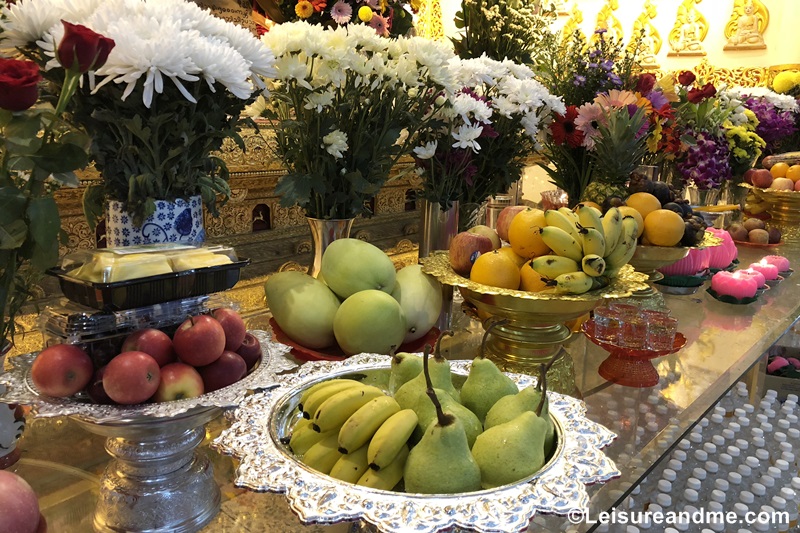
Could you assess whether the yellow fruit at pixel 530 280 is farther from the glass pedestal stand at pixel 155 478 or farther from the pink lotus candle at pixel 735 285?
the pink lotus candle at pixel 735 285

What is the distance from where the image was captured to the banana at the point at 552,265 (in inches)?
35.8

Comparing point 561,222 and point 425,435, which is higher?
point 561,222

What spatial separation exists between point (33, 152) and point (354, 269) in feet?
1.54

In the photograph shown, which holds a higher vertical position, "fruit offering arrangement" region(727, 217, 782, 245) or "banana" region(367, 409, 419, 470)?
"banana" region(367, 409, 419, 470)

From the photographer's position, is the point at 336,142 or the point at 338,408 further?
the point at 336,142

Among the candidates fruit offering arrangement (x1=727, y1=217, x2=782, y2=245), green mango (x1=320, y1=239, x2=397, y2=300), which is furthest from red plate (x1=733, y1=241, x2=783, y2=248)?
green mango (x1=320, y1=239, x2=397, y2=300)

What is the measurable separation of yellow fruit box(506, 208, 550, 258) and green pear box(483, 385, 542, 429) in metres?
0.43

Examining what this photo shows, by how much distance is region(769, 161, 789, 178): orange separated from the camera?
2.25 m

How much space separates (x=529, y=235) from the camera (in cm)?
97

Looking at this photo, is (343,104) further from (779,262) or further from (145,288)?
(779,262)

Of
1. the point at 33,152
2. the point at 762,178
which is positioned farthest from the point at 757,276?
the point at 33,152

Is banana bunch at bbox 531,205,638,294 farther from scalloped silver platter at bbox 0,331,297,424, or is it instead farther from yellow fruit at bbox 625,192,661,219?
scalloped silver platter at bbox 0,331,297,424

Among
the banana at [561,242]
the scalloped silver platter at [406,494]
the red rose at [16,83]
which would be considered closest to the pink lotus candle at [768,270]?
the banana at [561,242]

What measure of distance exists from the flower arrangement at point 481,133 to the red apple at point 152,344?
2.03 ft
